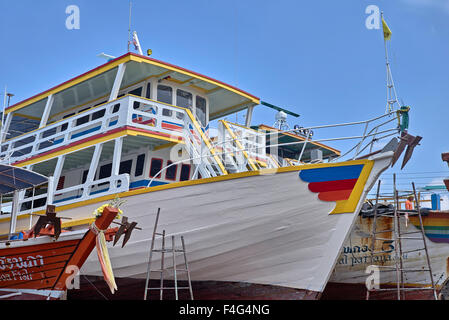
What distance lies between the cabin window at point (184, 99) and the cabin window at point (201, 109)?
278mm

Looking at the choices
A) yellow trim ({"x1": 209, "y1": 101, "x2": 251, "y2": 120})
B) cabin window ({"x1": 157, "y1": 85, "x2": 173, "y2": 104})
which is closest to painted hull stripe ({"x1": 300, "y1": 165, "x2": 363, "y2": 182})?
cabin window ({"x1": 157, "y1": 85, "x2": 173, "y2": 104})

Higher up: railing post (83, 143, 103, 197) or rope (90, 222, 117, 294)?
railing post (83, 143, 103, 197)

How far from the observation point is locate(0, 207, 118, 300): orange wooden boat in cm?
918

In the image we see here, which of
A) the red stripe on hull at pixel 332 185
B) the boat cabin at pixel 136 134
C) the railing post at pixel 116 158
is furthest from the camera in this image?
the boat cabin at pixel 136 134

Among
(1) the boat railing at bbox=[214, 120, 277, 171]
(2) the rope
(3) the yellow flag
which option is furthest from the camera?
(1) the boat railing at bbox=[214, 120, 277, 171]

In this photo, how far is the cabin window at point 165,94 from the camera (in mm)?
12727

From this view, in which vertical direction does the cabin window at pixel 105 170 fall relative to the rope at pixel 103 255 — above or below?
above

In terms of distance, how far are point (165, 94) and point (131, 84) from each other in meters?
1.08

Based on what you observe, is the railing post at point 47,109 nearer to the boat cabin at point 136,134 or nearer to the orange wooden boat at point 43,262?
the boat cabin at point 136,134

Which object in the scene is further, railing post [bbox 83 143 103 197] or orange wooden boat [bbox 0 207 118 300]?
railing post [bbox 83 143 103 197]

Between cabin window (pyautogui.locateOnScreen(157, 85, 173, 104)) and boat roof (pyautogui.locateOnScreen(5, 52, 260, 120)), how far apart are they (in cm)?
25

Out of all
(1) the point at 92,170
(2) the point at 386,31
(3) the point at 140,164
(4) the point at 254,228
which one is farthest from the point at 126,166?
(2) the point at 386,31

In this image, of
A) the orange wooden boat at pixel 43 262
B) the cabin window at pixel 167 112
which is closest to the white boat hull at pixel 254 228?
the orange wooden boat at pixel 43 262

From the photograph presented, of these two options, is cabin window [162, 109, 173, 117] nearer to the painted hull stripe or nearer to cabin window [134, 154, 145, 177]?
cabin window [134, 154, 145, 177]
